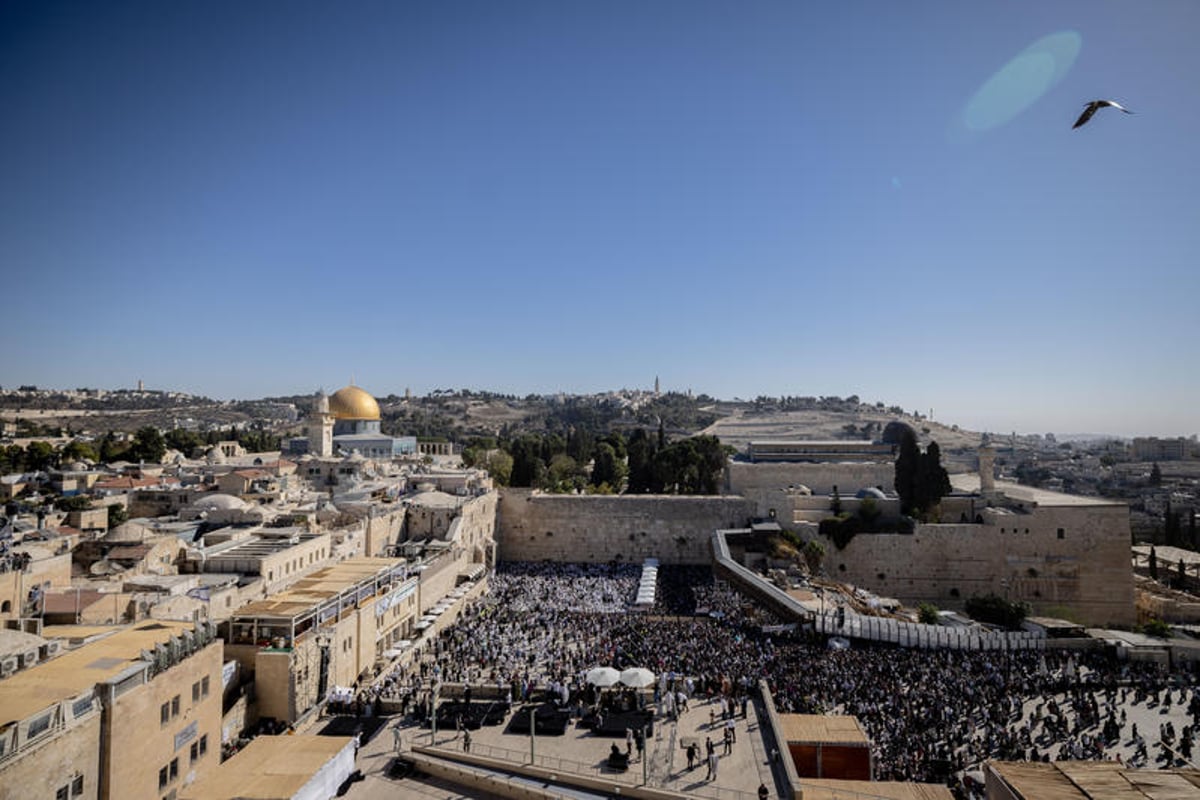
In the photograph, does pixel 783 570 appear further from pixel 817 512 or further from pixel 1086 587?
pixel 1086 587

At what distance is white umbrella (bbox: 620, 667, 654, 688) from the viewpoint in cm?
1631

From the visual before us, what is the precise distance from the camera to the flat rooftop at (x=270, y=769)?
Answer: 1227 centimetres

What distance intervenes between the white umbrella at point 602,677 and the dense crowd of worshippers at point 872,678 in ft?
2.74

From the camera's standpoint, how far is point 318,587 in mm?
21219

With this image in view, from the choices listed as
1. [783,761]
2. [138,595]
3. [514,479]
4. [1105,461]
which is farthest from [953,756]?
[1105,461]

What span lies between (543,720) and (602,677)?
166 cm

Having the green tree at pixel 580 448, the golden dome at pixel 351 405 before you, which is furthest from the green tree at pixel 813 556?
the golden dome at pixel 351 405

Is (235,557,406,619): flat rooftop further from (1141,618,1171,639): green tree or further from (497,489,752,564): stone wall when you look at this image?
(1141,618,1171,639): green tree

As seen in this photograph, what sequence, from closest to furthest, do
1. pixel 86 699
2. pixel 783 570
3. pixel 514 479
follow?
pixel 86 699, pixel 783 570, pixel 514 479

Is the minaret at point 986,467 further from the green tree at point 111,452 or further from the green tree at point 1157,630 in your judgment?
the green tree at point 111,452

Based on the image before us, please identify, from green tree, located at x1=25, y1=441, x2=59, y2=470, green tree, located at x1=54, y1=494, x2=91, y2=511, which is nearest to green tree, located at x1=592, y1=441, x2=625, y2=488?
green tree, located at x1=54, y1=494, x2=91, y2=511

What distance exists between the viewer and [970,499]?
117ft

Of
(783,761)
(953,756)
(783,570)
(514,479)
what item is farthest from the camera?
(514,479)

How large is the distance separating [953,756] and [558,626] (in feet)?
42.5
